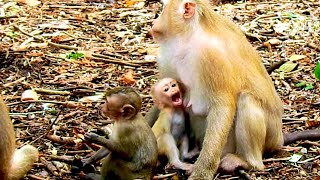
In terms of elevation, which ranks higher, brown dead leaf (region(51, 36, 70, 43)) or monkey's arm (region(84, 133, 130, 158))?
monkey's arm (region(84, 133, 130, 158))

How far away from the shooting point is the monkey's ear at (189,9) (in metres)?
6.05

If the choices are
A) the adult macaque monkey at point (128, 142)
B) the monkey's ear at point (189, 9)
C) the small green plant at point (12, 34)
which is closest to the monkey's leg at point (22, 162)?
the adult macaque monkey at point (128, 142)

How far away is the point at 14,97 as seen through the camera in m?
8.18

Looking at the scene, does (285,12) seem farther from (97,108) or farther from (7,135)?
(7,135)

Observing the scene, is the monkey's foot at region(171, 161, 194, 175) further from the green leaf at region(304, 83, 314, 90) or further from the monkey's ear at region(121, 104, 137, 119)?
the green leaf at region(304, 83, 314, 90)

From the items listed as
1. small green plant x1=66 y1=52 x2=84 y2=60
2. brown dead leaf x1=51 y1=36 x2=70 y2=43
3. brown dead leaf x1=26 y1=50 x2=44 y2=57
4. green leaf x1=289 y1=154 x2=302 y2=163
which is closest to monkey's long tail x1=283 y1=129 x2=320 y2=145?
green leaf x1=289 y1=154 x2=302 y2=163

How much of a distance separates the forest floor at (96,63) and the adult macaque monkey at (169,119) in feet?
0.54

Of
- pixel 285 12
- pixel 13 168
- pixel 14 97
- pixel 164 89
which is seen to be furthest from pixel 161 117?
A: pixel 285 12

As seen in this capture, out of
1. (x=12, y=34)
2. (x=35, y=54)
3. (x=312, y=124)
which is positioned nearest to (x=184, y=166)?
(x=312, y=124)

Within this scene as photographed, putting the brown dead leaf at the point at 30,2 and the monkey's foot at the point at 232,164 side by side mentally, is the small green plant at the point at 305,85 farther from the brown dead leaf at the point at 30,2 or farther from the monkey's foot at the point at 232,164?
the brown dead leaf at the point at 30,2

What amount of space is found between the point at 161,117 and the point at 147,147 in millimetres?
577

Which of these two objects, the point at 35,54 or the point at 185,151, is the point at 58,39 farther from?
the point at 185,151

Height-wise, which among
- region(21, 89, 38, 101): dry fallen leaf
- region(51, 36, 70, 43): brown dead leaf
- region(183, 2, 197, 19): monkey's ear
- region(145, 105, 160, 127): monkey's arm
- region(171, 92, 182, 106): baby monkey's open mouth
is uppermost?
region(183, 2, 197, 19): monkey's ear

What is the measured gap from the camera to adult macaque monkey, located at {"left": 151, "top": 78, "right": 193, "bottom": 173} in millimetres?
6254
